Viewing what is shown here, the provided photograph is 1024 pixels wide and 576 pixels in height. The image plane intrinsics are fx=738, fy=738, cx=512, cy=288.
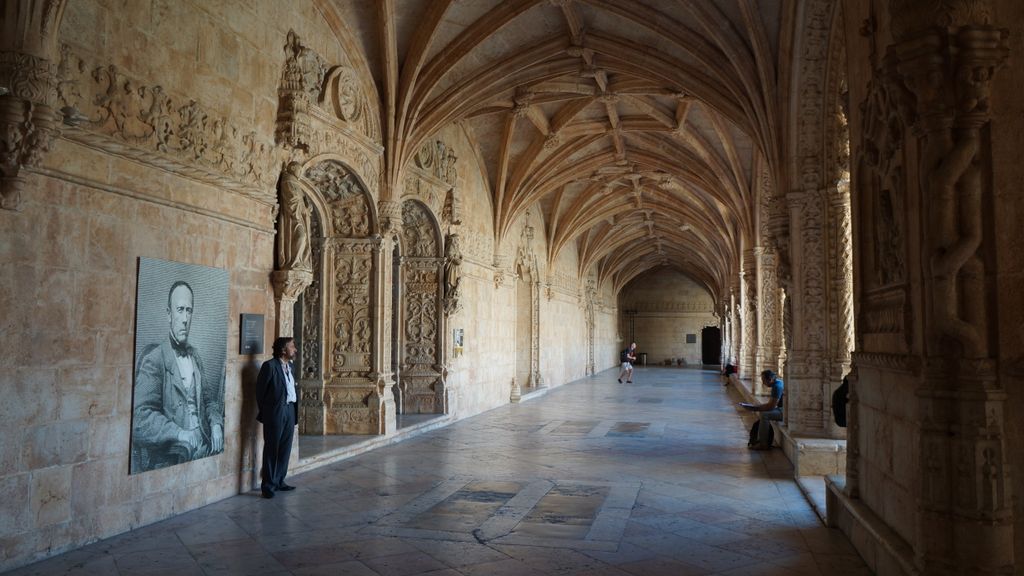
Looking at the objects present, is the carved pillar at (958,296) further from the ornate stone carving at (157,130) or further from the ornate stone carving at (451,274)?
the ornate stone carving at (451,274)

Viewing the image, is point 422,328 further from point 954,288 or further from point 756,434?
point 954,288

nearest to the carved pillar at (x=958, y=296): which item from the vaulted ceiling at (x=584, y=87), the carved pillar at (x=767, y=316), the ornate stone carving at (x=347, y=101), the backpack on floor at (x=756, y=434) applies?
the vaulted ceiling at (x=584, y=87)

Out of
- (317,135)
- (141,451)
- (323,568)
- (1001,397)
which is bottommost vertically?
(323,568)

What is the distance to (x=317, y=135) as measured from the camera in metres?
8.84

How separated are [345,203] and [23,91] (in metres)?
5.87

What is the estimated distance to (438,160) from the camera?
13.0 metres

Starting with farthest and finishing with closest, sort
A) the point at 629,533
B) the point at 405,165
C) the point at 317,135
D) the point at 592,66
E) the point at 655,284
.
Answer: the point at 655,284, the point at 592,66, the point at 405,165, the point at 317,135, the point at 629,533

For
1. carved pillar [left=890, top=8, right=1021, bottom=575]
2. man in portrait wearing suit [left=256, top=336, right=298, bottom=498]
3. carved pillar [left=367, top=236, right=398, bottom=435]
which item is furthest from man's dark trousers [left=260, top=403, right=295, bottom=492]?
carved pillar [left=890, top=8, right=1021, bottom=575]

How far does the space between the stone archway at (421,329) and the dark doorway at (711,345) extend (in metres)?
34.5

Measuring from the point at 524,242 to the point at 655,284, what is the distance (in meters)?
27.3

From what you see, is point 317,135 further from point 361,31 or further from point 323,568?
point 323,568

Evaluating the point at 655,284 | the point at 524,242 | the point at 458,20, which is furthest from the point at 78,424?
the point at 655,284

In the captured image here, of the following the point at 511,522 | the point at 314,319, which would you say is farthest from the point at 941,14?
the point at 314,319

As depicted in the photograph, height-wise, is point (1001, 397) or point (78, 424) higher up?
point (1001, 397)
